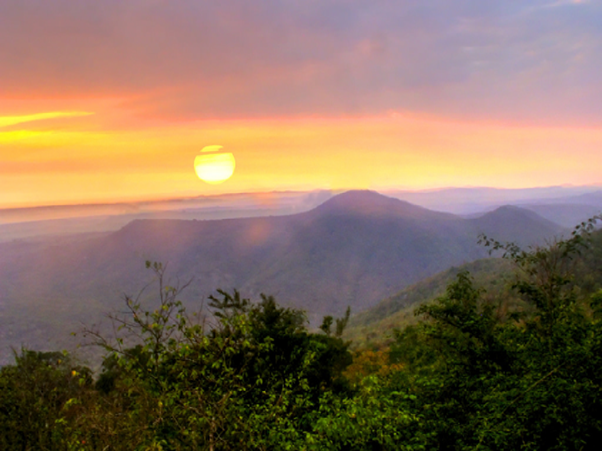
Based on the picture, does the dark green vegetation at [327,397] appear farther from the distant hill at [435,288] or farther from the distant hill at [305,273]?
the distant hill at [305,273]

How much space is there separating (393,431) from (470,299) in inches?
338

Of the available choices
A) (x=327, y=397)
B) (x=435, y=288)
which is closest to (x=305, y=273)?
(x=435, y=288)

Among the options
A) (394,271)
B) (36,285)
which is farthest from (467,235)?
(36,285)

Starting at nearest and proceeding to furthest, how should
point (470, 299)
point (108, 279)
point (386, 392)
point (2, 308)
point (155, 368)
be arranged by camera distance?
1. point (155, 368)
2. point (386, 392)
3. point (470, 299)
4. point (2, 308)
5. point (108, 279)

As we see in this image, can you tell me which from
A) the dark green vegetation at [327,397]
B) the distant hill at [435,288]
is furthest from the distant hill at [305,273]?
the dark green vegetation at [327,397]

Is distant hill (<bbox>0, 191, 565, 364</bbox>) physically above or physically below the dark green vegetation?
below

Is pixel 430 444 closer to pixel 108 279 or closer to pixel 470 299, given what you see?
pixel 470 299

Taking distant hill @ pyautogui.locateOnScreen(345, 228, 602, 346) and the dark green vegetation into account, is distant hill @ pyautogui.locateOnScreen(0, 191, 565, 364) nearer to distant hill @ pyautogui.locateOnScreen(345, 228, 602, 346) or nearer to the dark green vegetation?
distant hill @ pyautogui.locateOnScreen(345, 228, 602, 346)

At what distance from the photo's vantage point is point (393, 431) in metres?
7.80

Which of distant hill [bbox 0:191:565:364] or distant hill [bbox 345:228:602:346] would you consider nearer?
distant hill [bbox 345:228:602:346]

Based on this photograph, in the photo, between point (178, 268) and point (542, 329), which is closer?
point (542, 329)

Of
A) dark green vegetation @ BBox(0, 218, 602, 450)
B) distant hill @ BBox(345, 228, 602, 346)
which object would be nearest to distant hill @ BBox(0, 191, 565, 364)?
distant hill @ BBox(345, 228, 602, 346)

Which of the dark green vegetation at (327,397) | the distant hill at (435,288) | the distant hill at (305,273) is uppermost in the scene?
the dark green vegetation at (327,397)

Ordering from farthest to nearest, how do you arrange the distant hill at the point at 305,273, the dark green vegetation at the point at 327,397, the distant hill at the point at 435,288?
1. the distant hill at the point at 305,273
2. the distant hill at the point at 435,288
3. the dark green vegetation at the point at 327,397
